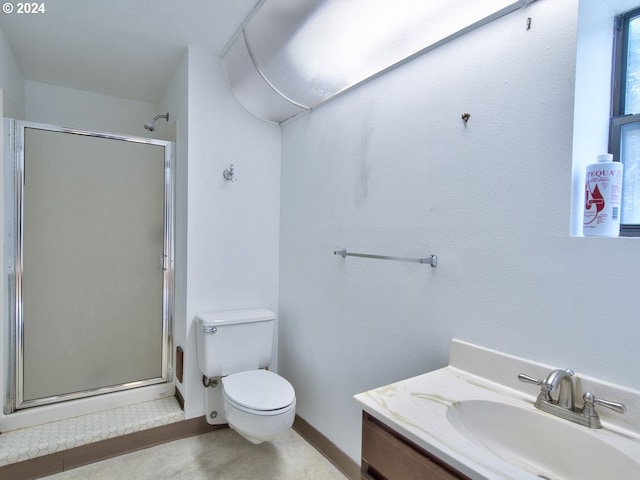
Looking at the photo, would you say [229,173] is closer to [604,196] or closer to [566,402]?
[604,196]

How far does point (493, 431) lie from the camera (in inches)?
39.2

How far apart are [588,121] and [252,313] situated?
1898 mm

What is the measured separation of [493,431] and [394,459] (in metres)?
0.33

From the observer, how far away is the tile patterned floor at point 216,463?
1769 mm

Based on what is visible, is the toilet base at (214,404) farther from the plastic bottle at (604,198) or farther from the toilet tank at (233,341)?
the plastic bottle at (604,198)

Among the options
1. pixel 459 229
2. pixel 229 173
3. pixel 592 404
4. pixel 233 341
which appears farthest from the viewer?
pixel 229 173

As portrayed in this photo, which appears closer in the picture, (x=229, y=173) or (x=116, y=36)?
(x=116, y=36)

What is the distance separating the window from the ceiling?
1.50m

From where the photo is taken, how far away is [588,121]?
1.02 meters

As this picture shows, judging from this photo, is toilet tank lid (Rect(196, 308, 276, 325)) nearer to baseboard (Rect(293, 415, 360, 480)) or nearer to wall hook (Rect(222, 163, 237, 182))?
baseboard (Rect(293, 415, 360, 480))

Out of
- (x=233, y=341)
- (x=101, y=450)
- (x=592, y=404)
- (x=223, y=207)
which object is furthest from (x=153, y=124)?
(x=592, y=404)

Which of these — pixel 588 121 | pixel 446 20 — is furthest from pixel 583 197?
pixel 446 20

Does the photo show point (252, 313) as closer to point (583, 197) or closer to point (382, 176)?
point (382, 176)

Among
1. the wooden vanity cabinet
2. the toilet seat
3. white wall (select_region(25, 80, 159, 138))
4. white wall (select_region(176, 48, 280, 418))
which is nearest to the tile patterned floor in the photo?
white wall (select_region(176, 48, 280, 418))
